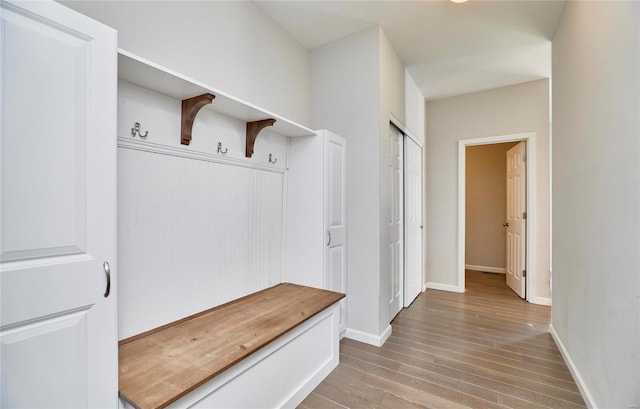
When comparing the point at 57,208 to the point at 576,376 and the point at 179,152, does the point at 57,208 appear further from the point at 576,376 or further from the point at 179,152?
the point at 576,376

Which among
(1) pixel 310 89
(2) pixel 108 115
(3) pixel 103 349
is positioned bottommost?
(3) pixel 103 349

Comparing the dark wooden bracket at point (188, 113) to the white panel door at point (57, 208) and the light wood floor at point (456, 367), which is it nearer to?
the white panel door at point (57, 208)

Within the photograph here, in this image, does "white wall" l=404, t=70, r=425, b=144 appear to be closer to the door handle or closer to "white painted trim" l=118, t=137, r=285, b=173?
"white painted trim" l=118, t=137, r=285, b=173

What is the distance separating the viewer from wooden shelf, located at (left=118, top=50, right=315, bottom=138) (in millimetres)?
1265

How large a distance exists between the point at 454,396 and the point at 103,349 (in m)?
1.95

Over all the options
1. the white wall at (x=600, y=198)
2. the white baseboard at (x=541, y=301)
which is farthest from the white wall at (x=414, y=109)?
the white baseboard at (x=541, y=301)

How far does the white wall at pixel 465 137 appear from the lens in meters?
3.64

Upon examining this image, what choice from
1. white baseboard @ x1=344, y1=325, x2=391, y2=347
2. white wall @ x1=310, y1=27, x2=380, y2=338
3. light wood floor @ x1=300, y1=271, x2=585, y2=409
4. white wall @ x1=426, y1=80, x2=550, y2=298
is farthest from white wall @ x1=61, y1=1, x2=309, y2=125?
white wall @ x1=426, y1=80, x2=550, y2=298

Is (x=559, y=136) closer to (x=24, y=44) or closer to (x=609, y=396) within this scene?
(x=609, y=396)

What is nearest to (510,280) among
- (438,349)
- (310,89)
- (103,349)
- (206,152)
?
(438,349)

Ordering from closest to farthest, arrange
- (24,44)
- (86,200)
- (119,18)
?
(24,44), (86,200), (119,18)

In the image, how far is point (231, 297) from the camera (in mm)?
1988

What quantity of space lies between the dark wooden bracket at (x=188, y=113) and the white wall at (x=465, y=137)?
3.56m

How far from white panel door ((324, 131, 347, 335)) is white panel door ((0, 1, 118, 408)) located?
1589 millimetres
